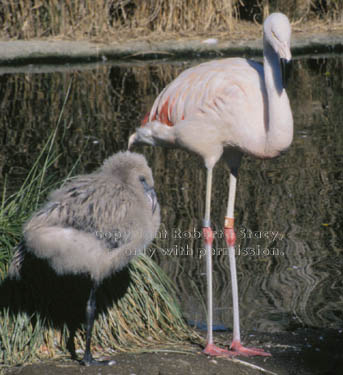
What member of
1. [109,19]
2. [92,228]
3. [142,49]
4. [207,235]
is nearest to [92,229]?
[92,228]

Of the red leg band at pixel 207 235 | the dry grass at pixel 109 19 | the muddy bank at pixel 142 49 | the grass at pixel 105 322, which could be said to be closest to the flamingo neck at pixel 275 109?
the red leg band at pixel 207 235

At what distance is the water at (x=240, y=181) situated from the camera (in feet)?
17.2

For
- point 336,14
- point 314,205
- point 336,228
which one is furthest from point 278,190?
point 336,14

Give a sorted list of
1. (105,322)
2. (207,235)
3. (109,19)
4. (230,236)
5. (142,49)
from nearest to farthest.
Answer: (105,322), (207,235), (230,236), (142,49), (109,19)

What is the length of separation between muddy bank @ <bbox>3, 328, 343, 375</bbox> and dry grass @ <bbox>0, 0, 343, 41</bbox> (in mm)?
9576

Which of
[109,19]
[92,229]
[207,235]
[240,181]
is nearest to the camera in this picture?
[92,229]

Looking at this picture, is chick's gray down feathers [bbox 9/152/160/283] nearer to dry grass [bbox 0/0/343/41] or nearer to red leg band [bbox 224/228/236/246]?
red leg band [bbox 224/228/236/246]

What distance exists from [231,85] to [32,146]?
4774mm

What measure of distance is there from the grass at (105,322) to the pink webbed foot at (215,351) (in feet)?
0.75

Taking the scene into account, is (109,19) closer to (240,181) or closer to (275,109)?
(240,181)

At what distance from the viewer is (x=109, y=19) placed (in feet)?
46.1

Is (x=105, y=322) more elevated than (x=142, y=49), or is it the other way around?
(x=142, y=49)

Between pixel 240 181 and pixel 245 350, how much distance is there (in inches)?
128

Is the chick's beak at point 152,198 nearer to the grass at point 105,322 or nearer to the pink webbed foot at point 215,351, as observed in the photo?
the grass at point 105,322
